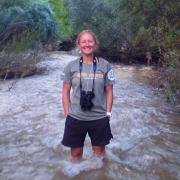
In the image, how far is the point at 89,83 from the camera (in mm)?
5094

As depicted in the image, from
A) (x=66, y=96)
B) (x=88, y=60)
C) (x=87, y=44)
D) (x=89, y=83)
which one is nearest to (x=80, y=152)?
(x=66, y=96)

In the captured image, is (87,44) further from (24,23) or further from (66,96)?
(24,23)

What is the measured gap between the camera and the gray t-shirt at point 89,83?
5.10 m

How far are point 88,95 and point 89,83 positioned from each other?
5.7 inches

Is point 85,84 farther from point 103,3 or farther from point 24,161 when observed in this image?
point 103,3

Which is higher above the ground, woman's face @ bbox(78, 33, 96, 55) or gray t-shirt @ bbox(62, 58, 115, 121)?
woman's face @ bbox(78, 33, 96, 55)

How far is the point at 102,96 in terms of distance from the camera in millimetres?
5203

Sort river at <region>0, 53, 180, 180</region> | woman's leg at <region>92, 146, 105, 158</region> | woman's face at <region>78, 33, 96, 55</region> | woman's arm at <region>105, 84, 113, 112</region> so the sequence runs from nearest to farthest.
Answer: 1. woman's face at <region>78, 33, 96, 55</region>
2. woman's arm at <region>105, 84, 113, 112</region>
3. woman's leg at <region>92, 146, 105, 158</region>
4. river at <region>0, 53, 180, 180</region>

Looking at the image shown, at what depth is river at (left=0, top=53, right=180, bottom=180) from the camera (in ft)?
19.9

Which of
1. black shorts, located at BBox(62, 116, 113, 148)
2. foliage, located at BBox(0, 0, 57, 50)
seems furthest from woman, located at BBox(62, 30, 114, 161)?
foliage, located at BBox(0, 0, 57, 50)

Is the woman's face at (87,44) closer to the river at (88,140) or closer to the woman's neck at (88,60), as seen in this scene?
the woman's neck at (88,60)

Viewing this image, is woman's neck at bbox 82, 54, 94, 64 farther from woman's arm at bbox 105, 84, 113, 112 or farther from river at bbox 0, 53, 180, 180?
river at bbox 0, 53, 180, 180

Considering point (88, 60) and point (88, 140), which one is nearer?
point (88, 60)

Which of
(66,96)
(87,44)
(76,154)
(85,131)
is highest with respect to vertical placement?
(87,44)
